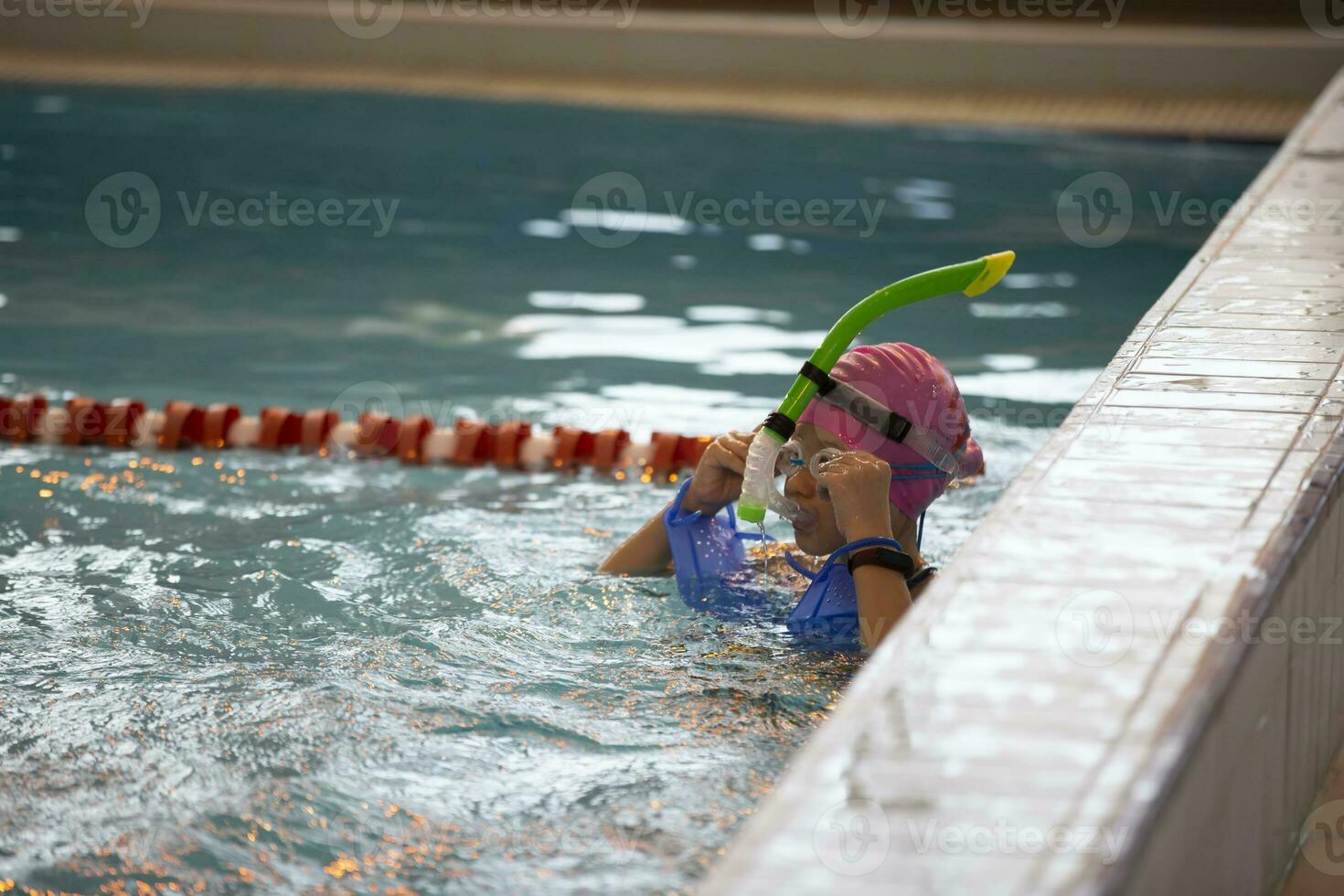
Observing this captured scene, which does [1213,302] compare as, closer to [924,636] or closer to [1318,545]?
[1318,545]

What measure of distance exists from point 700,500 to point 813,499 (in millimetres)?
352

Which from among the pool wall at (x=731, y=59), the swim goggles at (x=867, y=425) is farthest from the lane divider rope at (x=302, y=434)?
the pool wall at (x=731, y=59)

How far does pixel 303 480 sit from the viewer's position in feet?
14.0

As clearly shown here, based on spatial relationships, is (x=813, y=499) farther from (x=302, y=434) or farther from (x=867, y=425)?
(x=302, y=434)

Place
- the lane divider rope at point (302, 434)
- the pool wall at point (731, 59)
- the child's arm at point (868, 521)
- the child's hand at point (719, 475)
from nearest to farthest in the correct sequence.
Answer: the child's arm at point (868, 521), the child's hand at point (719, 475), the lane divider rope at point (302, 434), the pool wall at point (731, 59)

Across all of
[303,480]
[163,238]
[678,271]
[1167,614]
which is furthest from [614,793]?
[163,238]

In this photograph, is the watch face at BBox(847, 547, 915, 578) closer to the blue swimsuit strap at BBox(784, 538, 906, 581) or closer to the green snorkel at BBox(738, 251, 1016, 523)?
the blue swimsuit strap at BBox(784, 538, 906, 581)

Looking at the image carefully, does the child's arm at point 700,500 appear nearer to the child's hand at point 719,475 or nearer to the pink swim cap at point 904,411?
the child's hand at point 719,475

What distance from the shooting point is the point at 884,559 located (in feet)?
8.74

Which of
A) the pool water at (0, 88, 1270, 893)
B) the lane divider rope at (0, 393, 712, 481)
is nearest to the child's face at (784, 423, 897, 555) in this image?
the pool water at (0, 88, 1270, 893)

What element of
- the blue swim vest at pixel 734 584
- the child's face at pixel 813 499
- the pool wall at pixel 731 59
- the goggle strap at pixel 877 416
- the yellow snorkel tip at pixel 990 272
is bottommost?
the blue swim vest at pixel 734 584

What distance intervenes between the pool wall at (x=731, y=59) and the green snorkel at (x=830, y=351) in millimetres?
7340

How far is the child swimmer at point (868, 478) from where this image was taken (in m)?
2.67

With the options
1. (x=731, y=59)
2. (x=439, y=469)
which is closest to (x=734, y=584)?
(x=439, y=469)
